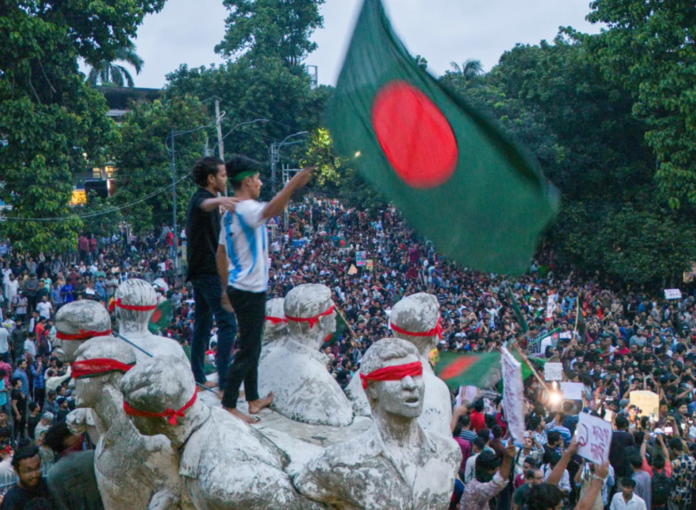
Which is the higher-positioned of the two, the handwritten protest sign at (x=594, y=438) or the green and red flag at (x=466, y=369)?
the handwritten protest sign at (x=594, y=438)

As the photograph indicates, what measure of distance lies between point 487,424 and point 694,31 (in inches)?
681

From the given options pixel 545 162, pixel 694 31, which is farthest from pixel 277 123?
pixel 694 31

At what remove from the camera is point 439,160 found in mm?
5555

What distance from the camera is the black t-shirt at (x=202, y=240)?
626 centimetres

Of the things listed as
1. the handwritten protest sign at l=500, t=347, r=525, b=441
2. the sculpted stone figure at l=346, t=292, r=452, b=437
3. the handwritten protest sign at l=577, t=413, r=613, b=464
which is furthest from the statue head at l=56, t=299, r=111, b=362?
the handwritten protest sign at l=577, t=413, r=613, b=464

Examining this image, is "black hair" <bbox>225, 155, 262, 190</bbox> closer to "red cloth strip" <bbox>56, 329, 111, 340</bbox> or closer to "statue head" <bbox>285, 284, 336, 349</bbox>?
"statue head" <bbox>285, 284, 336, 349</bbox>

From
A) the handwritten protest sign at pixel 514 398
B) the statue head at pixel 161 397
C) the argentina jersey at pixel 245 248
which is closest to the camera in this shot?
the statue head at pixel 161 397

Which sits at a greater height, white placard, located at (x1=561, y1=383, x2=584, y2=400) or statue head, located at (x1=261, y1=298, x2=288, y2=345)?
statue head, located at (x1=261, y1=298, x2=288, y2=345)

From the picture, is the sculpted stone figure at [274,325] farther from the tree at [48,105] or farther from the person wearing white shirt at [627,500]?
the tree at [48,105]

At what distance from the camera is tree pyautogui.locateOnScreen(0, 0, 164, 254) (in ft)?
77.1

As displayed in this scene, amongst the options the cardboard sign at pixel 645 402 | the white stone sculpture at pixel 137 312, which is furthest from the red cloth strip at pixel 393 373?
the cardboard sign at pixel 645 402

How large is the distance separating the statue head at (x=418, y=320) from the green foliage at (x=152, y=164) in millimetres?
28243

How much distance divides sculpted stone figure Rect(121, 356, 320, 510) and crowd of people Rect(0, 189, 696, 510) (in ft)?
6.79

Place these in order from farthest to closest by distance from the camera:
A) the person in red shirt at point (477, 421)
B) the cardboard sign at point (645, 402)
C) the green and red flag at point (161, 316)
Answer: the cardboard sign at point (645, 402) → the person in red shirt at point (477, 421) → the green and red flag at point (161, 316)
